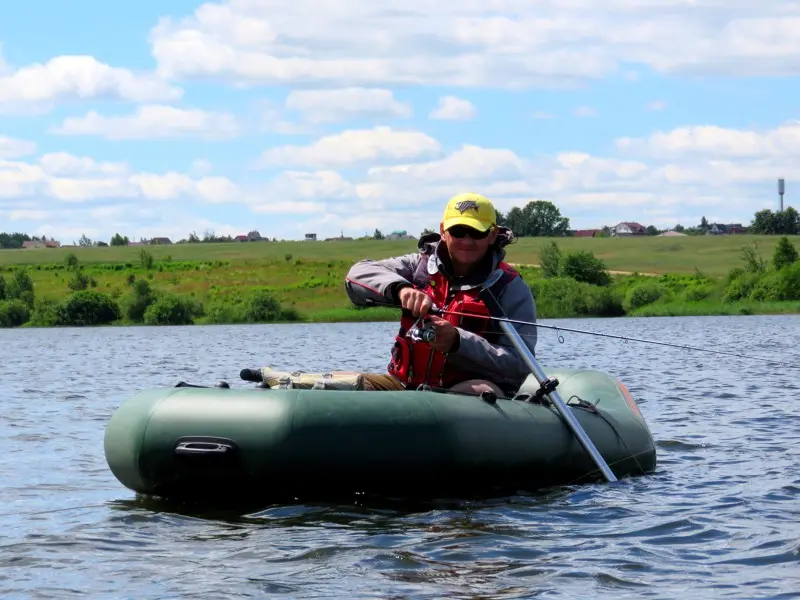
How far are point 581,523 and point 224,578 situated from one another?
2.06 m

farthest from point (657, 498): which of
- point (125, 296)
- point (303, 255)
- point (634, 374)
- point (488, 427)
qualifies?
point (303, 255)

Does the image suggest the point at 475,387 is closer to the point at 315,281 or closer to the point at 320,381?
the point at 320,381

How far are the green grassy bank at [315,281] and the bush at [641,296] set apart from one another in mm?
49

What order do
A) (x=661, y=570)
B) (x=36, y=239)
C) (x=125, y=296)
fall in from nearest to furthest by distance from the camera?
(x=661, y=570) → (x=125, y=296) → (x=36, y=239)

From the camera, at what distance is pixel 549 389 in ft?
24.8

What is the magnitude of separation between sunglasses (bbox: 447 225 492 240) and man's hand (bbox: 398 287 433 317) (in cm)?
44

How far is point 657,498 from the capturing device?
24.9ft

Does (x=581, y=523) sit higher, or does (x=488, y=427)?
(x=488, y=427)

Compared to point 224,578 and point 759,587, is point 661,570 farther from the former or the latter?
point 224,578

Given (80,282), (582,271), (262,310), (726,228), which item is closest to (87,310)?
(80,282)

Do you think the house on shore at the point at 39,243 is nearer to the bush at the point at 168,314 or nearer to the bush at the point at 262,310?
the bush at the point at 168,314

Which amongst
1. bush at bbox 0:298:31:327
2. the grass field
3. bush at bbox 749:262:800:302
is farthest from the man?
the grass field

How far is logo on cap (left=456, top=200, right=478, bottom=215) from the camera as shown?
7.34m

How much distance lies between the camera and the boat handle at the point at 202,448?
22.1 feet
